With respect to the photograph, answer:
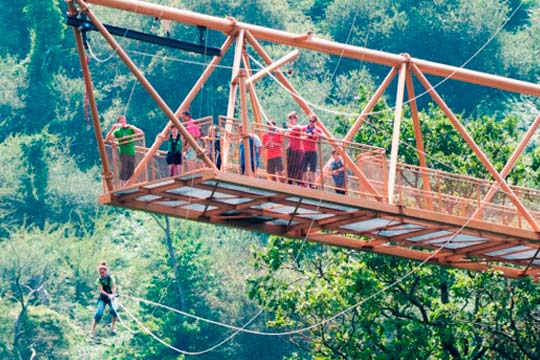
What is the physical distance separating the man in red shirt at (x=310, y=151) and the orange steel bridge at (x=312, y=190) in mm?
123

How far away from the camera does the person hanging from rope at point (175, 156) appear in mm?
38500

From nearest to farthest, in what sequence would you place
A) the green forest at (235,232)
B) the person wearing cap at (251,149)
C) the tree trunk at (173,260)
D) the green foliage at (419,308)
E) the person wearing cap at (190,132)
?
the person wearing cap at (251,149) → the person wearing cap at (190,132) → the green foliage at (419,308) → the green forest at (235,232) → the tree trunk at (173,260)

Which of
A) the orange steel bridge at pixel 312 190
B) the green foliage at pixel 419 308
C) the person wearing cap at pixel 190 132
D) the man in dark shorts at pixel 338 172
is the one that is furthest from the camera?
the green foliage at pixel 419 308

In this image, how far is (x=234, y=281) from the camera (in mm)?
110875

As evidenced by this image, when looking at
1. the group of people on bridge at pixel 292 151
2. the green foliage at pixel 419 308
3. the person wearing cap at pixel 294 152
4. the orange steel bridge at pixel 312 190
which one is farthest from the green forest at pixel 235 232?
the person wearing cap at pixel 294 152

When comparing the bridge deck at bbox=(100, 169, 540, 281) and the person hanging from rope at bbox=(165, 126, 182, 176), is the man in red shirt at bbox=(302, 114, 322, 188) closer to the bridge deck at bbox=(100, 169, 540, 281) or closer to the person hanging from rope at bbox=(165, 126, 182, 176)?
the bridge deck at bbox=(100, 169, 540, 281)

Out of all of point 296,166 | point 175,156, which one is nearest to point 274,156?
point 296,166

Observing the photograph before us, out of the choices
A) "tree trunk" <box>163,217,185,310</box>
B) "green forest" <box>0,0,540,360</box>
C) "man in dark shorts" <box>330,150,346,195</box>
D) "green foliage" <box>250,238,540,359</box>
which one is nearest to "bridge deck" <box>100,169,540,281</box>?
"man in dark shorts" <box>330,150,346,195</box>

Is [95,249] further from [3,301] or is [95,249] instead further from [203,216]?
[203,216]

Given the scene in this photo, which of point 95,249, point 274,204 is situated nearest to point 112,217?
point 95,249

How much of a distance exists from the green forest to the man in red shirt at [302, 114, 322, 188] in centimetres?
1510

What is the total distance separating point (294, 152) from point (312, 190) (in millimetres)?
1018

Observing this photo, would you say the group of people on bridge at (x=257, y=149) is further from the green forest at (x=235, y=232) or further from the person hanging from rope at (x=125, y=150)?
the green forest at (x=235, y=232)

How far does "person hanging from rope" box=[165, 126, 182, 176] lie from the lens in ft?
126
